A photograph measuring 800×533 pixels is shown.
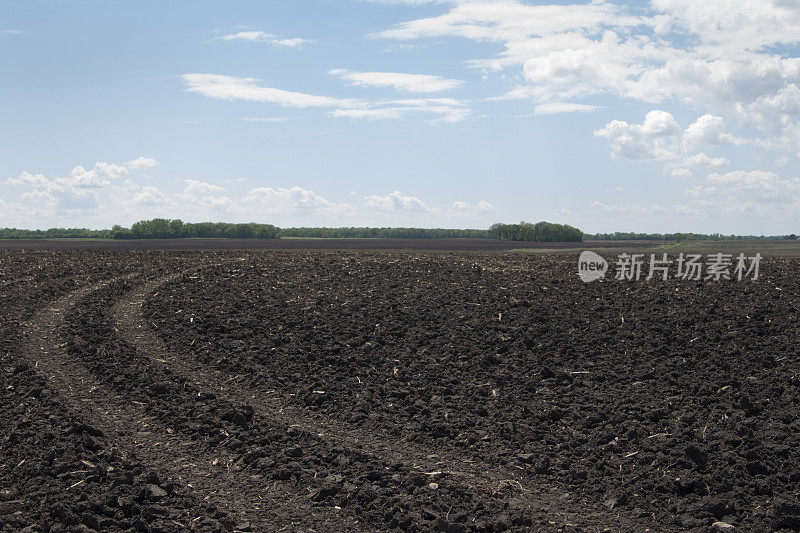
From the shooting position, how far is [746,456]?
7.31 metres

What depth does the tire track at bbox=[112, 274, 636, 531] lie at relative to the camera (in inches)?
253

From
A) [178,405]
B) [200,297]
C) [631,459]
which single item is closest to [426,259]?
[200,297]

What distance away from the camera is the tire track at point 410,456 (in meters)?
6.43

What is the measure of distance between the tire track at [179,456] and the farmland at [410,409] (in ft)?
0.13

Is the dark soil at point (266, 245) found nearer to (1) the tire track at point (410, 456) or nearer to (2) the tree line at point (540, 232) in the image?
(2) the tree line at point (540, 232)

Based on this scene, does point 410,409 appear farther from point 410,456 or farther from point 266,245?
point 266,245

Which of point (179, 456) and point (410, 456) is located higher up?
point (410, 456)

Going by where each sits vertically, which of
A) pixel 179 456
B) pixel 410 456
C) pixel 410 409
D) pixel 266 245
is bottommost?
pixel 179 456

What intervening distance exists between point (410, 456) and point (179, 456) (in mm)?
2880

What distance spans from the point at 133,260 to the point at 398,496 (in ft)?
74.5

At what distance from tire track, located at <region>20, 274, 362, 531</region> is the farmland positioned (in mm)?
40

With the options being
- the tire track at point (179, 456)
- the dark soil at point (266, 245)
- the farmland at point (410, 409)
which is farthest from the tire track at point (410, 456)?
the dark soil at point (266, 245)

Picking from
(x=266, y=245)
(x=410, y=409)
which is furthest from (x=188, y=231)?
(x=410, y=409)

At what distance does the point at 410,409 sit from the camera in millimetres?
Answer: 9172
